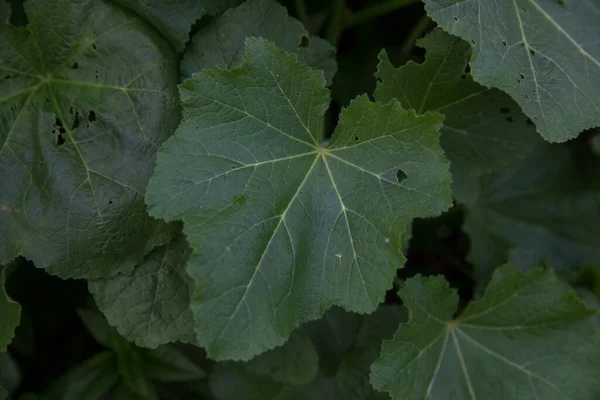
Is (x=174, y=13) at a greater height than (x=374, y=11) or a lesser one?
greater

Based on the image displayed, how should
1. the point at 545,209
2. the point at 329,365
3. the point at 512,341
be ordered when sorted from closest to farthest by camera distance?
the point at 512,341 < the point at 329,365 < the point at 545,209

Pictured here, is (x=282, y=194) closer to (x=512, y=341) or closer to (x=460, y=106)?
(x=460, y=106)

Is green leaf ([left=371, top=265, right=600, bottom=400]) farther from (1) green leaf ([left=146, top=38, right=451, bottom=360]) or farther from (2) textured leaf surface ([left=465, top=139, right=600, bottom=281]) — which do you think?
(2) textured leaf surface ([left=465, top=139, right=600, bottom=281])

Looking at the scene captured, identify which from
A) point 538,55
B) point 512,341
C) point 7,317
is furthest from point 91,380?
point 538,55

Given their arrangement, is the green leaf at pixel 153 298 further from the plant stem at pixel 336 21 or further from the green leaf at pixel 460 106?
the plant stem at pixel 336 21

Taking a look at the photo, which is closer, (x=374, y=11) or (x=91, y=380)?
(x=91, y=380)

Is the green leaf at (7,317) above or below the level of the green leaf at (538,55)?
below

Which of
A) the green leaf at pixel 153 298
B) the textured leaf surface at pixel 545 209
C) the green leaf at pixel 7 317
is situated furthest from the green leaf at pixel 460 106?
the green leaf at pixel 7 317
